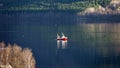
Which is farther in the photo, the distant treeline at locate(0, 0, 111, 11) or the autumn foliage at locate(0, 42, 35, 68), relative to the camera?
the distant treeline at locate(0, 0, 111, 11)

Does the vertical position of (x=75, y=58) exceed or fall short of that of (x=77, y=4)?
it falls short

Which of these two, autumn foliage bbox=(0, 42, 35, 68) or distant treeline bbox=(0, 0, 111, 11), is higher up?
distant treeline bbox=(0, 0, 111, 11)

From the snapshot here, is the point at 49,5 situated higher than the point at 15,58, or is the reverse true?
the point at 49,5

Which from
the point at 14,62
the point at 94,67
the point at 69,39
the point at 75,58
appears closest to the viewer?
the point at 14,62

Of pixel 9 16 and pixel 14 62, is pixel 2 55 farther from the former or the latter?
pixel 9 16

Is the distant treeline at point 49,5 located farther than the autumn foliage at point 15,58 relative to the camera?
Yes

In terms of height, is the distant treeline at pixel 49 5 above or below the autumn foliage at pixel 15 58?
above

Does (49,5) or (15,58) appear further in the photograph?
(49,5)

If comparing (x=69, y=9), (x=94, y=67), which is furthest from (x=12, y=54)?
(x=69, y=9)
